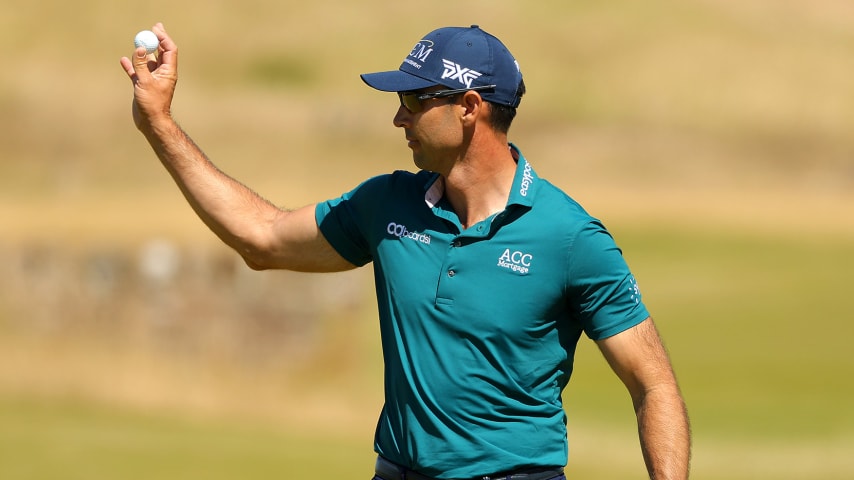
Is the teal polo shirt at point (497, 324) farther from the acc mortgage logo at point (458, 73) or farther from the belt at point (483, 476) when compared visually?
the acc mortgage logo at point (458, 73)

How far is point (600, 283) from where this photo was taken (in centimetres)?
447

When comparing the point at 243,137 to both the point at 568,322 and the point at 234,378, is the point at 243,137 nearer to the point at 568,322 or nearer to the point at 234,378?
the point at 234,378

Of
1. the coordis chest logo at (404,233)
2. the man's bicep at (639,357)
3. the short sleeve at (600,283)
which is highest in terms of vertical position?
the coordis chest logo at (404,233)

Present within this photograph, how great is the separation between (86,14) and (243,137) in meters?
12.5

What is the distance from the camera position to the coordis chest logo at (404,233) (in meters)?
4.65

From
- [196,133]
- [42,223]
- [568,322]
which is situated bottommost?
[568,322]

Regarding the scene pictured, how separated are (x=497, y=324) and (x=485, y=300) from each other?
8 centimetres

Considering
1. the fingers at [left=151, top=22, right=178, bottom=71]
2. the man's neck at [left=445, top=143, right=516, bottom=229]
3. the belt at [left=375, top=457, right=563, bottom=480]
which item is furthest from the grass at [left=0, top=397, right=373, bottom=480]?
the man's neck at [left=445, top=143, right=516, bottom=229]

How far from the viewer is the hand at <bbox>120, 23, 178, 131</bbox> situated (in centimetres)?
507

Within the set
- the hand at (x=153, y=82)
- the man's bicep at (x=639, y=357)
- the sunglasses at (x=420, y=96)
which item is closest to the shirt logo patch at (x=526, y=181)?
the sunglasses at (x=420, y=96)

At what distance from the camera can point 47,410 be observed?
16.6 metres

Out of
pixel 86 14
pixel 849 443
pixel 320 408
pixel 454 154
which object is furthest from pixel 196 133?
pixel 454 154

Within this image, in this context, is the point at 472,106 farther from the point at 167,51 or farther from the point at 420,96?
the point at 167,51

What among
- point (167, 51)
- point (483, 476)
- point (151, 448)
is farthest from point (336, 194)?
point (483, 476)
